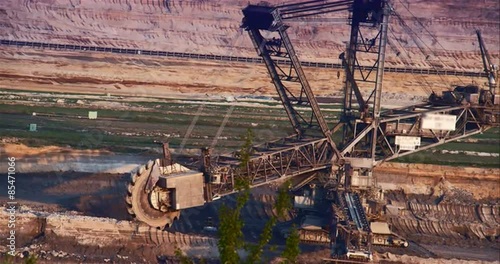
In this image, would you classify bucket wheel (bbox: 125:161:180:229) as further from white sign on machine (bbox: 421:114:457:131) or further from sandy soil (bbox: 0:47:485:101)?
sandy soil (bbox: 0:47:485:101)

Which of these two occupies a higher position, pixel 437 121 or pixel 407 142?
pixel 437 121

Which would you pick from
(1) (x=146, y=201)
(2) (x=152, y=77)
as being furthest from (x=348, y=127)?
(2) (x=152, y=77)

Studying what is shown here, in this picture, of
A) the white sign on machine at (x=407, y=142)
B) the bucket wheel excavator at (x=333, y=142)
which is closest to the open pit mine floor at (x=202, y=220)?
the bucket wheel excavator at (x=333, y=142)

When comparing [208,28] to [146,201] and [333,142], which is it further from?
[146,201]

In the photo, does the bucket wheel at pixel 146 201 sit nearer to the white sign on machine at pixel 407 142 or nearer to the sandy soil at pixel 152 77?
the white sign on machine at pixel 407 142

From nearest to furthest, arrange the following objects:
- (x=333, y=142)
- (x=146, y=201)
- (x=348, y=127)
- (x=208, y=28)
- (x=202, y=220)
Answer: (x=146, y=201), (x=333, y=142), (x=348, y=127), (x=202, y=220), (x=208, y=28)

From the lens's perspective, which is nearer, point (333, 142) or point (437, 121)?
point (333, 142)

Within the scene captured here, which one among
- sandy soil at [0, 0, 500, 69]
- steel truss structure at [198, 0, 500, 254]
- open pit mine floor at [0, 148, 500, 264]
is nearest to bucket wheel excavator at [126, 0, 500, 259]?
steel truss structure at [198, 0, 500, 254]
